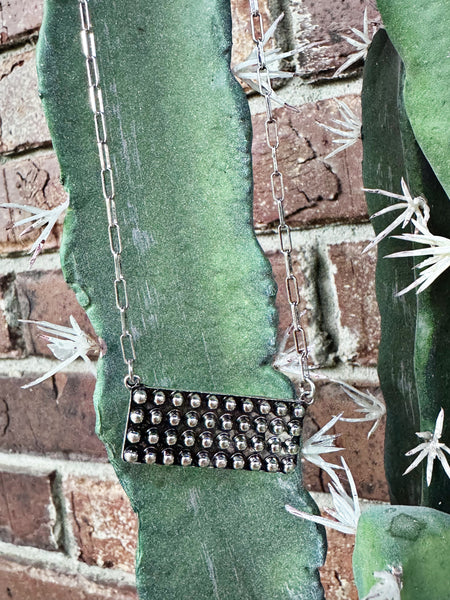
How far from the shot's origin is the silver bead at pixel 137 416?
31 cm

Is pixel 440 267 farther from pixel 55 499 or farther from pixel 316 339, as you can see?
pixel 55 499

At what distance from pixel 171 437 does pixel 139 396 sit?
23mm

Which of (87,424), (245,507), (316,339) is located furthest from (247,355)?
(87,424)

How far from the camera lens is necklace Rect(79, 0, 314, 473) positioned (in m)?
0.31

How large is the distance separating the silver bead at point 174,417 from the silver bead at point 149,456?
1 cm

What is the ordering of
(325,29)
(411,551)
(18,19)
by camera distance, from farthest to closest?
(18,19) < (325,29) < (411,551)

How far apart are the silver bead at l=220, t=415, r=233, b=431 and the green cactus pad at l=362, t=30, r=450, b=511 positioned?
0.26 ft

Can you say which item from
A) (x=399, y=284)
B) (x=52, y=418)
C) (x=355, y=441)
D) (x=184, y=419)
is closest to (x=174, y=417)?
(x=184, y=419)

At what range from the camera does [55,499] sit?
633mm

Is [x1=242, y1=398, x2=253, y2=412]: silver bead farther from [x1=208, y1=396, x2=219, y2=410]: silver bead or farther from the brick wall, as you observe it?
the brick wall

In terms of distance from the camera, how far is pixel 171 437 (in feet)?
1.04

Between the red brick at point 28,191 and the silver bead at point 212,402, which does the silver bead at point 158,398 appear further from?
the red brick at point 28,191

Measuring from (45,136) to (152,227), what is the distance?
297 millimetres

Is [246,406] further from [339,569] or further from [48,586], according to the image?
[48,586]
